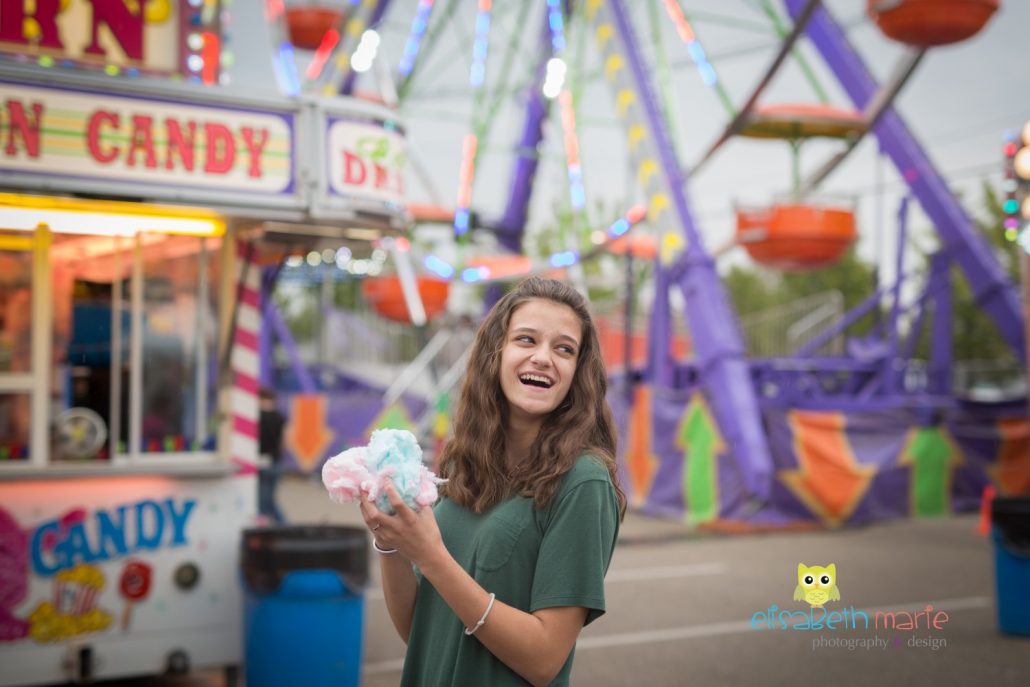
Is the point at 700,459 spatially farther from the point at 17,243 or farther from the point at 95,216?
the point at 17,243

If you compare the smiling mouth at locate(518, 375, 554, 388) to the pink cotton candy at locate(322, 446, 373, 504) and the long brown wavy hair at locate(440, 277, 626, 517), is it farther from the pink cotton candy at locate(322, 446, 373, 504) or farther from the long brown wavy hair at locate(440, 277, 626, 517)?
the pink cotton candy at locate(322, 446, 373, 504)

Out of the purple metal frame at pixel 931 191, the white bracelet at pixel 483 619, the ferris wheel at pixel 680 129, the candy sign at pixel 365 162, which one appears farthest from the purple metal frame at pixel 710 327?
the white bracelet at pixel 483 619

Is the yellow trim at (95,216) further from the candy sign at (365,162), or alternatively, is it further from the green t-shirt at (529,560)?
the green t-shirt at (529,560)

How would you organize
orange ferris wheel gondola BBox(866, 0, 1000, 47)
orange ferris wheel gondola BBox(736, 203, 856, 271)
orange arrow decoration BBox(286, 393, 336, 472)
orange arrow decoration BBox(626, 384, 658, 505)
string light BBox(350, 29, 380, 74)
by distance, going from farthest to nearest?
1. orange arrow decoration BBox(286, 393, 336, 472)
2. orange arrow decoration BBox(626, 384, 658, 505)
3. string light BBox(350, 29, 380, 74)
4. orange ferris wheel gondola BBox(736, 203, 856, 271)
5. orange ferris wheel gondola BBox(866, 0, 1000, 47)

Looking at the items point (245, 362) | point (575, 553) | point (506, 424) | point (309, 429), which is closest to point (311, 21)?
point (309, 429)

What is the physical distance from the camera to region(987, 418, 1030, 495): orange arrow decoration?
14445mm

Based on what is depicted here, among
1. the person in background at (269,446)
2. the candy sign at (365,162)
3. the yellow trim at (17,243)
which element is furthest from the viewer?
the person in background at (269,446)

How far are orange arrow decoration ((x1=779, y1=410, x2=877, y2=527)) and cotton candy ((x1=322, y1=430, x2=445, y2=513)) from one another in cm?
1171

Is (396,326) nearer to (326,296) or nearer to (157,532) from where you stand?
(326,296)

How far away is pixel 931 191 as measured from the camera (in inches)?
604

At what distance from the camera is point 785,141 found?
50.8 feet

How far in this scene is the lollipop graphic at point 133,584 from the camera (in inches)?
224

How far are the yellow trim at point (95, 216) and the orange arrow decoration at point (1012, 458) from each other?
39.3ft

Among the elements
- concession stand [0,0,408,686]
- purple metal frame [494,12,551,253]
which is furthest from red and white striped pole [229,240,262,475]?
purple metal frame [494,12,551,253]
